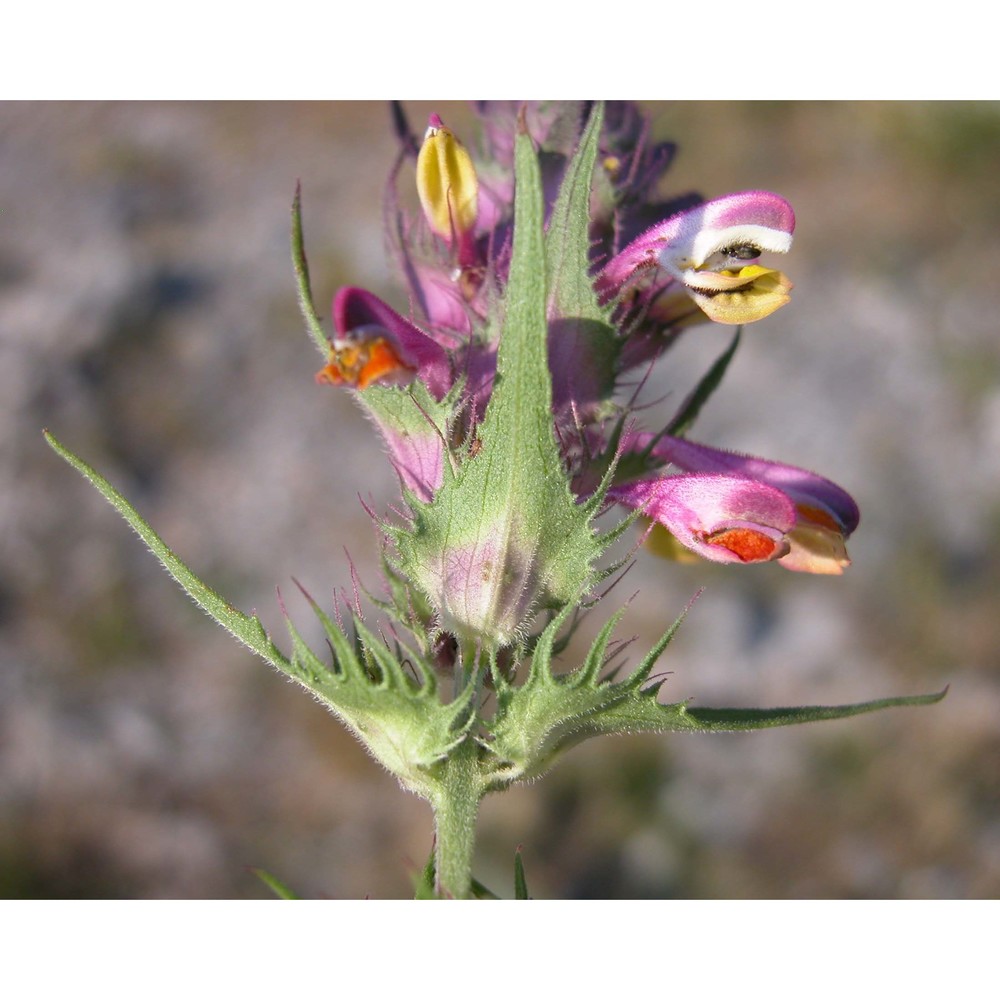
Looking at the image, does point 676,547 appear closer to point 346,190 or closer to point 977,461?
point 977,461

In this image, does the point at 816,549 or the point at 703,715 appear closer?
the point at 703,715

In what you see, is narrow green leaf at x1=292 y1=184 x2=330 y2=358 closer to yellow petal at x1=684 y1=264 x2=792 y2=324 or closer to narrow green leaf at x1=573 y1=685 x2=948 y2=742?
yellow petal at x1=684 y1=264 x2=792 y2=324

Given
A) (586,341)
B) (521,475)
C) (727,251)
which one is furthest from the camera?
(727,251)

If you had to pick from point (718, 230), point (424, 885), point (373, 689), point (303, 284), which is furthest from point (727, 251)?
point (424, 885)

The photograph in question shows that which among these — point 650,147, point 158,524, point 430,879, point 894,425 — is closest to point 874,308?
point 894,425

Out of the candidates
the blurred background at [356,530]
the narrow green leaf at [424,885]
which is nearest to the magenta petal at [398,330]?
the narrow green leaf at [424,885]

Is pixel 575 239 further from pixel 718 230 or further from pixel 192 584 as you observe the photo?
pixel 192 584

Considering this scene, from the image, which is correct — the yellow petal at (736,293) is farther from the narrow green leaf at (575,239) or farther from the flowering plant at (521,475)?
the narrow green leaf at (575,239)
